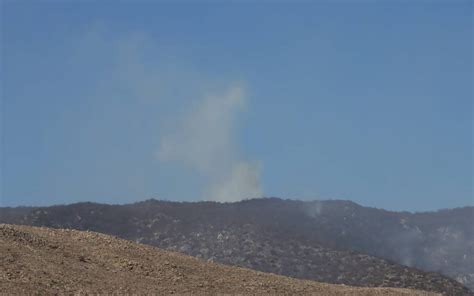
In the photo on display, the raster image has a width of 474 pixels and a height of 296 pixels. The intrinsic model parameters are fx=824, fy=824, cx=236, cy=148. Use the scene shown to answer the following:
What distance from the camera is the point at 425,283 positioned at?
8100 centimetres

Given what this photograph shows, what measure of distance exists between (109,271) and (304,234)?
8026 cm

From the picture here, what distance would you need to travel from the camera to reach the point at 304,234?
114125mm

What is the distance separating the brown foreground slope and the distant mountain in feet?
141

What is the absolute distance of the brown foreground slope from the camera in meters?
32.2

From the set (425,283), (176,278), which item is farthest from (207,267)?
(425,283)

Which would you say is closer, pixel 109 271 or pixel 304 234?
pixel 109 271

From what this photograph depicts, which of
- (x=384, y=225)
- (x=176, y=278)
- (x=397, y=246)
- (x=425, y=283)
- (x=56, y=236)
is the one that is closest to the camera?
(x=176, y=278)

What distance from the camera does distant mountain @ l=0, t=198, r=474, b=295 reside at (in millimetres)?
90625

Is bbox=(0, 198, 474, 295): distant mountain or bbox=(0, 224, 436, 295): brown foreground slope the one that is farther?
bbox=(0, 198, 474, 295): distant mountain

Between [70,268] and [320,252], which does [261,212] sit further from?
[70,268]

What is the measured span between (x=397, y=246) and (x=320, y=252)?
4407cm

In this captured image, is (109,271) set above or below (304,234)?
below

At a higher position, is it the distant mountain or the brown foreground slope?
the distant mountain

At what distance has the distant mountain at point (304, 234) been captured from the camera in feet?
297
